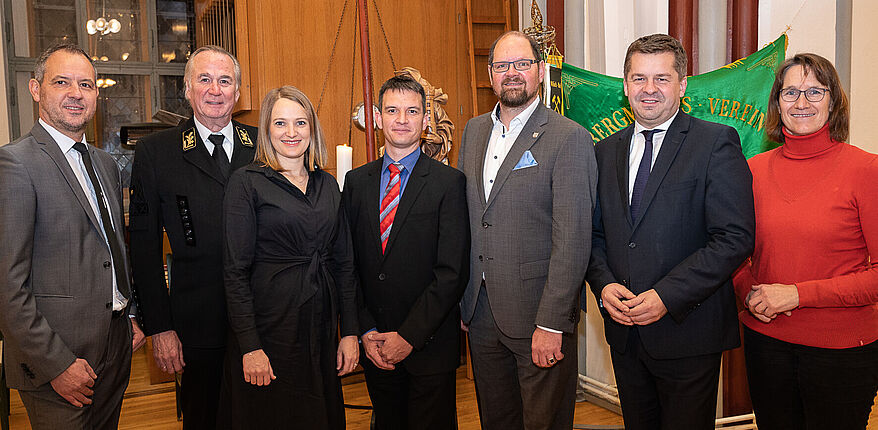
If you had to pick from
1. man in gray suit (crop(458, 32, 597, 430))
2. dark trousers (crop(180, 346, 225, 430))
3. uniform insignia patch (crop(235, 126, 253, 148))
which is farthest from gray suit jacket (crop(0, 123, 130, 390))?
man in gray suit (crop(458, 32, 597, 430))

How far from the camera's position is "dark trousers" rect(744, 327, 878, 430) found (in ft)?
6.46

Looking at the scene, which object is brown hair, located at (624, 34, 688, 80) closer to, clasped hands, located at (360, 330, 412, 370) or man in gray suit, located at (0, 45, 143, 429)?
clasped hands, located at (360, 330, 412, 370)

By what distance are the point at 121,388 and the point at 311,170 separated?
102 centimetres

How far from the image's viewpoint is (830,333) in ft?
6.54

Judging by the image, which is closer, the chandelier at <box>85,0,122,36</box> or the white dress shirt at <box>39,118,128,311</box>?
the white dress shirt at <box>39,118,128,311</box>

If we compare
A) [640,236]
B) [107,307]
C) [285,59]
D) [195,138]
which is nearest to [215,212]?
[195,138]

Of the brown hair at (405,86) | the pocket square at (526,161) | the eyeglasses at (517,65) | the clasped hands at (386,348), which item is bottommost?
the clasped hands at (386,348)

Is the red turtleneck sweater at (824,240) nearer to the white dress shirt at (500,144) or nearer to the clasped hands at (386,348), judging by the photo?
the white dress shirt at (500,144)

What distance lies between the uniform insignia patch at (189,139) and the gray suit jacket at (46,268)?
0.45 meters

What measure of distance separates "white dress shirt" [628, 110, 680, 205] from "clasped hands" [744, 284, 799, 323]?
1.61ft

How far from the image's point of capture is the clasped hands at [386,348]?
90.0 inches

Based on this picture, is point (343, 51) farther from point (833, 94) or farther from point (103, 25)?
point (833, 94)

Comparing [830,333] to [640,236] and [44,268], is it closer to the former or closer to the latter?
[640,236]

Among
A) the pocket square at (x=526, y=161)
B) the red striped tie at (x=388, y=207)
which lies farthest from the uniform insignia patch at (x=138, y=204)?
the pocket square at (x=526, y=161)
